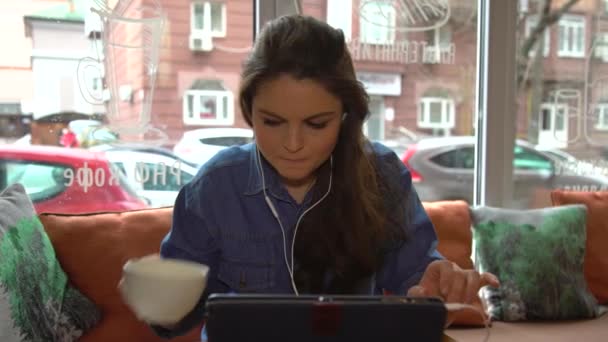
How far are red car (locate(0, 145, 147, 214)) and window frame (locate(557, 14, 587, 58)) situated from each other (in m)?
2.14

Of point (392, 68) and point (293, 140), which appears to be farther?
point (392, 68)

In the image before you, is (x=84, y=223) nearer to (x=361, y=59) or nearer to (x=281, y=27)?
(x=281, y=27)

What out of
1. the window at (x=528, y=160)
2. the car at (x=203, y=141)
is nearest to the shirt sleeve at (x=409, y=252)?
the car at (x=203, y=141)

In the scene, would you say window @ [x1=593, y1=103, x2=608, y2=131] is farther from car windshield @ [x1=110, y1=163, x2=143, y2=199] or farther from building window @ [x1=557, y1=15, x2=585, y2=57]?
car windshield @ [x1=110, y1=163, x2=143, y2=199]

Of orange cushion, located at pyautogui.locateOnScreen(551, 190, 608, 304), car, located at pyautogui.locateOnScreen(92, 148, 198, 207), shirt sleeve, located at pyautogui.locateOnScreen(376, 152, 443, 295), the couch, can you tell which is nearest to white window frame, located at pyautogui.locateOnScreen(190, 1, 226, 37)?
car, located at pyautogui.locateOnScreen(92, 148, 198, 207)

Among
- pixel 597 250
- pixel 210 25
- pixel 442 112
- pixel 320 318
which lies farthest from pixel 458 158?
pixel 320 318

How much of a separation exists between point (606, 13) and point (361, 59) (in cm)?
131

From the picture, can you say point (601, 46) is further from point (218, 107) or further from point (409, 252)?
point (409, 252)

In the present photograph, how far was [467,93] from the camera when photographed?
2576 millimetres

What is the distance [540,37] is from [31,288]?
2.43 metres

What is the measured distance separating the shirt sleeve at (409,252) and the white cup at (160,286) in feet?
1.58

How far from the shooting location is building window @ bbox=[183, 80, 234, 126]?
7.30ft

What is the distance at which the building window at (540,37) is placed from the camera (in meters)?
2.63

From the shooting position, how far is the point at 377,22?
241 centimetres
